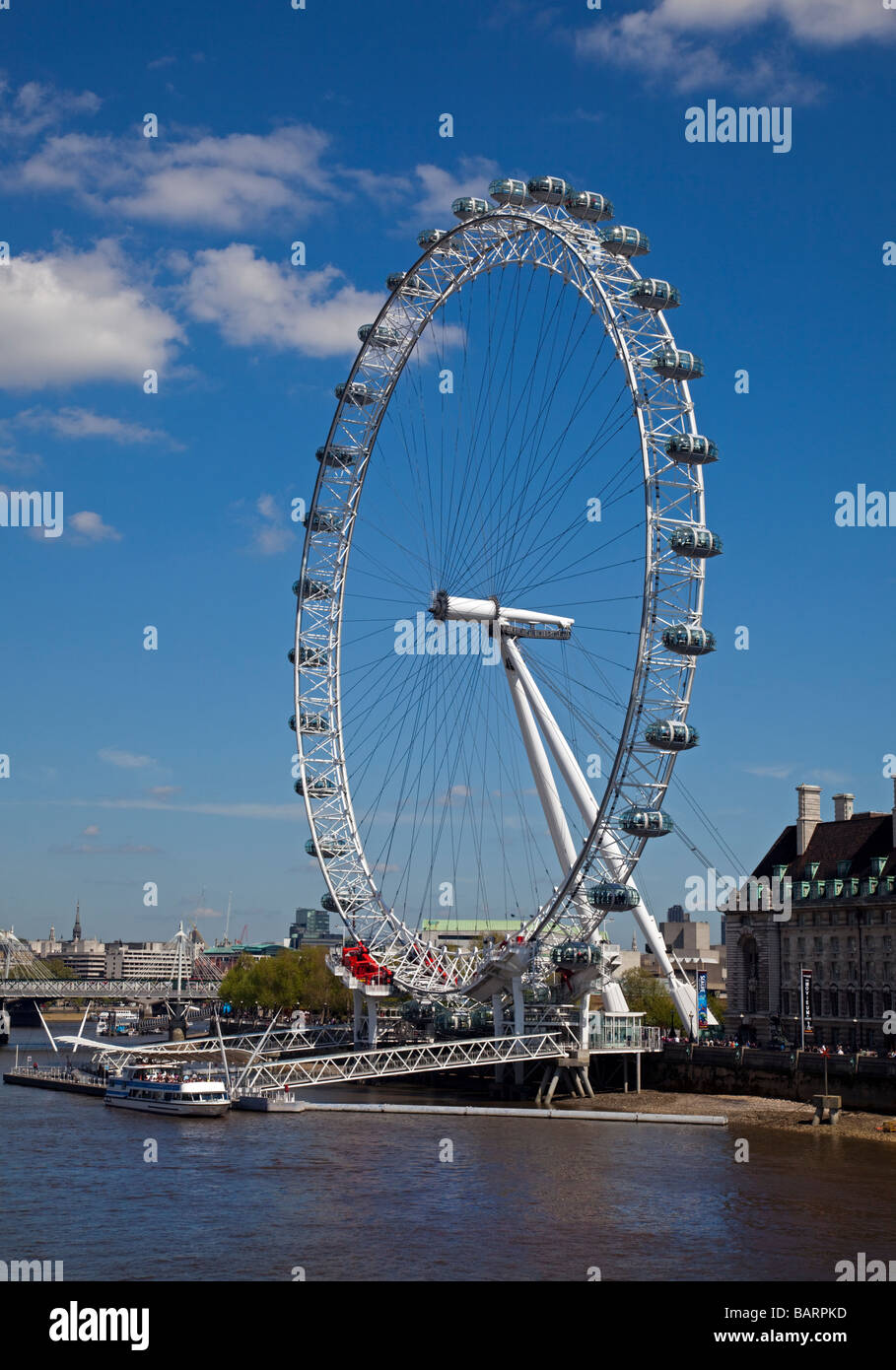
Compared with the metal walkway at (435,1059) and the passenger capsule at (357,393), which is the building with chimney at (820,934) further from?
the passenger capsule at (357,393)

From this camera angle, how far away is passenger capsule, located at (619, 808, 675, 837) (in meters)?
64.9

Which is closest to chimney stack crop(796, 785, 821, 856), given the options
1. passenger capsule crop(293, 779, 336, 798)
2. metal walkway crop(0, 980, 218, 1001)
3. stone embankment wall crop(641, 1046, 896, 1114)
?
stone embankment wall crop(641, 1046, 896, 1114)

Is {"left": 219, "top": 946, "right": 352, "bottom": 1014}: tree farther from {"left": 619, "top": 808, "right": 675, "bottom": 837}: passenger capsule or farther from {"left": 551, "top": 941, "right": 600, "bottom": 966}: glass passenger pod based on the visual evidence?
{"left": 619, "top": 808, "right": 675, "bottom": 837}: passenger capsule

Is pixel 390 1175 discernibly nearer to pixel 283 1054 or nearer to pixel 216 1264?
pixel 216 1264

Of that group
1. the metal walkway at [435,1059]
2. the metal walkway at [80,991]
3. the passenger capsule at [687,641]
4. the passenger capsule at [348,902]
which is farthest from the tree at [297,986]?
the passenger capsule at [687,641]

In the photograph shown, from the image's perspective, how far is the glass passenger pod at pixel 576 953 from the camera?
71.4 metres

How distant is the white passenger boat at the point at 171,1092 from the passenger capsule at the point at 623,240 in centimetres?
4200

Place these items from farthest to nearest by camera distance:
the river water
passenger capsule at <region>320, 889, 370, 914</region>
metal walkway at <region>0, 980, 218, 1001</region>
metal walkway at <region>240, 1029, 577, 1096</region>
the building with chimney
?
metal walkway at <region>0, 980, 218, 1001</region> < passenger capsule at <region>320, 889, 370, 914</region> < the building with chimney < metal walkway at <region>240, 1029, 577, 1096</region> < the river water

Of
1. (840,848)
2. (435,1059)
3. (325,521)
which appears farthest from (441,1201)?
(325,521)

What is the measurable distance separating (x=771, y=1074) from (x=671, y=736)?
18.1 meters

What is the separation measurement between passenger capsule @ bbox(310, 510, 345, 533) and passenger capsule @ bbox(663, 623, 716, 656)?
Answer: 32433 millimetres
